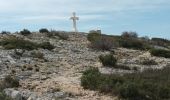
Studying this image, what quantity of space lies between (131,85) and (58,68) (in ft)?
33.9

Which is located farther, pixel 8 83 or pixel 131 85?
pixel 8 83

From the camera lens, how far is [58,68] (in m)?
31.6

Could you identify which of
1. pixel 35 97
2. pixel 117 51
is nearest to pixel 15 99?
pixel 35 97

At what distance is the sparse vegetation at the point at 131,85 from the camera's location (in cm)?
2161

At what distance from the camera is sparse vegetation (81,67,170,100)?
21.6 metres

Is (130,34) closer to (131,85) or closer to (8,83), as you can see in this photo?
(8,83)

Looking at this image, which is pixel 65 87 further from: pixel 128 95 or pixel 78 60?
pixel 78 60

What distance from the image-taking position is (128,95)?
70.8 ft

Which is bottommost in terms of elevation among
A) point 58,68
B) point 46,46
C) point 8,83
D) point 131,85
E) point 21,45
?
point 58,68

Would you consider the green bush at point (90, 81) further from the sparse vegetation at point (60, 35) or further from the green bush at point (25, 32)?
the green bush at point (25, 32)

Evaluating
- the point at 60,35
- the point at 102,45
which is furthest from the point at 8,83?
the point at 60,35

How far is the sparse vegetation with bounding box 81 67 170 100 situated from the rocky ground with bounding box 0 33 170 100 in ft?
1.40

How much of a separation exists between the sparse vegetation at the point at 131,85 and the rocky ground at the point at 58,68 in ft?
1.40

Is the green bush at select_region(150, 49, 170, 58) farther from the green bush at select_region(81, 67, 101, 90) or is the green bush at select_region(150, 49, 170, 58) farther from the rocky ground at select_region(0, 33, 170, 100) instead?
the green bush at select_region(81, 67, 101, 90)
